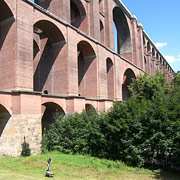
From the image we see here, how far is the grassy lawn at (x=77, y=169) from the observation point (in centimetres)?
953

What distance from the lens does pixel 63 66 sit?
1786cm

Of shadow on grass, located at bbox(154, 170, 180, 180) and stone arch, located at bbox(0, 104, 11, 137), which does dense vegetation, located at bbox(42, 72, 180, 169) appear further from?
stone arch, located at bbox(0, 104, 11, 137)

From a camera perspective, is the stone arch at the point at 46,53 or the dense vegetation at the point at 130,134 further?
the stone arch at the point at 46,53

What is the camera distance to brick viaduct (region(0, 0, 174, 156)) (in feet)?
42.1

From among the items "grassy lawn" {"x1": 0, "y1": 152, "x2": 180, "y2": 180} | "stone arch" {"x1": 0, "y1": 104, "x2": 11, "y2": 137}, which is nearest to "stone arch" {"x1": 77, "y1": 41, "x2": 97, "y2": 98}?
"grassy lawn" {"x1": 0, "y1": 152, "x2": 180, "y2": 180}

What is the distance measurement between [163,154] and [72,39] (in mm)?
12699

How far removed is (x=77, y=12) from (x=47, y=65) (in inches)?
424

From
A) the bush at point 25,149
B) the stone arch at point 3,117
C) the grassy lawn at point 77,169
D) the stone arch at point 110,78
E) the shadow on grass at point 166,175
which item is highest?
the stone arch at point 110,78

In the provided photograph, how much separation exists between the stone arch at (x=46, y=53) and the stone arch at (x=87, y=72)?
13.1 ft

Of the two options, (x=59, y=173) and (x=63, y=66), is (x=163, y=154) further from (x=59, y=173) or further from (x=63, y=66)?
(x=63, y=66)

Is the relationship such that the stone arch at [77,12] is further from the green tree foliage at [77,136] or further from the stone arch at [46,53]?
the green tree foliage at [77,136]

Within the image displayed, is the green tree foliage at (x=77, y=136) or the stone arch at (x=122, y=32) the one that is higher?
the stone arch at (x=122, y=32)

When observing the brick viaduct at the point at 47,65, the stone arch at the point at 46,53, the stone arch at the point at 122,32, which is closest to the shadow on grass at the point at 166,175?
the brick viaduct at the point at 47,65

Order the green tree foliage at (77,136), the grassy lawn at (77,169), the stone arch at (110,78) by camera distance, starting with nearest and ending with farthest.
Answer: the grassy lawn at (77,169) < the green tree foliage at (77,136) < the stone arch at (110,78)
